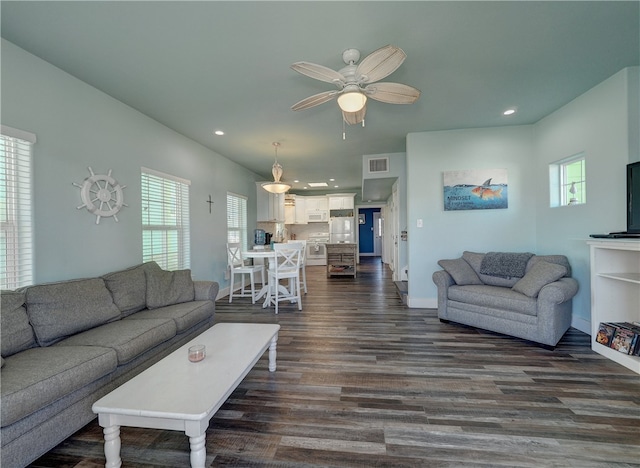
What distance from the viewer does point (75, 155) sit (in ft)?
8.36

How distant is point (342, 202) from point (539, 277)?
21.0 feet

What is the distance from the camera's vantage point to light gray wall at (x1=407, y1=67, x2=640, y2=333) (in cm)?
307

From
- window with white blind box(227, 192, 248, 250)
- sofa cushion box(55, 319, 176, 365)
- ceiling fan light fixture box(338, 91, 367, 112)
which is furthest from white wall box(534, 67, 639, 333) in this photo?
window with white blind box(227, 192, 248, 250)

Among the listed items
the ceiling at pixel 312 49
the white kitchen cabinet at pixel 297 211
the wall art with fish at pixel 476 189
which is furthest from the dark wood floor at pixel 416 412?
the white kitchen cabinet at pixel 297 211

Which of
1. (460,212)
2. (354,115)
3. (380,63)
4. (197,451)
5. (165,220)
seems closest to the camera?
(197,451)

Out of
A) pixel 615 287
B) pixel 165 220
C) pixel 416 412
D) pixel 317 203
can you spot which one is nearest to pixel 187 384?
pixel 416 412

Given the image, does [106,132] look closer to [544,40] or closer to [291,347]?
[291,347]

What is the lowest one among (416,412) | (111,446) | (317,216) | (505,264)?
(416,412)

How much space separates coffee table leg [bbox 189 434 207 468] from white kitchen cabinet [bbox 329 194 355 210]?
7904 millimetres

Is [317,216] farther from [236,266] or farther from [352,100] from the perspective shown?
[352,100]

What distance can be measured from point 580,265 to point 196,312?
422 centimetres

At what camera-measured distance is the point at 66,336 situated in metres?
2.00

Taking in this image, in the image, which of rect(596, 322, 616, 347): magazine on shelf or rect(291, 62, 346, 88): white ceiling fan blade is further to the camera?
rect(596, 322, 616, 347): magazine on shelf

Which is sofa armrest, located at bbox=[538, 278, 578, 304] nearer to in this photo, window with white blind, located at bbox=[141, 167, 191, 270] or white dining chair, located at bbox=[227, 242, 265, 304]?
white dining chair, located at bbox=[227, 242, 265, 304]
